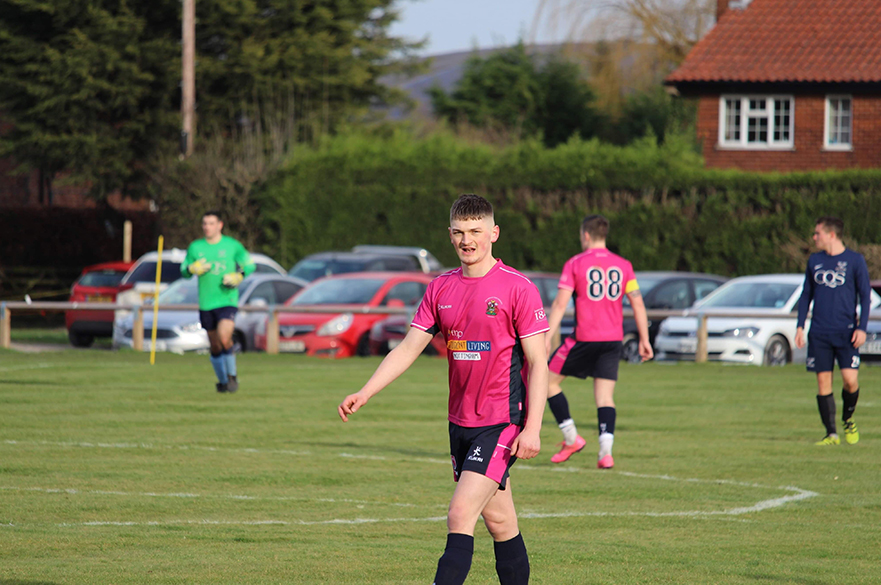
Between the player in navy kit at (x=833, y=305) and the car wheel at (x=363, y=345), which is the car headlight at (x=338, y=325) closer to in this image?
the car wheel at (x=363, y=345)

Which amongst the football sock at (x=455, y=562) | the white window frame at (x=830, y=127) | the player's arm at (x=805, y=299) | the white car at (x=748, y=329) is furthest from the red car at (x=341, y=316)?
the white window frame at (x=830, y=127)

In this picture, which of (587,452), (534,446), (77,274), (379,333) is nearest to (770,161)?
(379,333)

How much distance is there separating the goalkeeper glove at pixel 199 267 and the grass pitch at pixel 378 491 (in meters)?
1.53

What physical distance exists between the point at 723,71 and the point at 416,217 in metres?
9.88

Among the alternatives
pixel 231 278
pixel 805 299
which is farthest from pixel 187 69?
pixel 805 299

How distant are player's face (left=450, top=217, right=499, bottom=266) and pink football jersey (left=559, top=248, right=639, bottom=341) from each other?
204 inches

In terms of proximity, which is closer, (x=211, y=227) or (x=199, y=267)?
(x=199, y=267)

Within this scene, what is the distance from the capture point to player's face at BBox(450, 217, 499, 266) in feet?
18.1

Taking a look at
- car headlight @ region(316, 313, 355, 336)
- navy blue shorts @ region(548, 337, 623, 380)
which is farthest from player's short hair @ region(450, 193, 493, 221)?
car headlight @ region(316, 313, 355, 336)

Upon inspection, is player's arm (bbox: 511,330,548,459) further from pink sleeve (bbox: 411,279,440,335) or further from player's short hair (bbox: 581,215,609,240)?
player's short hair (bbox: 581,215,609,240)

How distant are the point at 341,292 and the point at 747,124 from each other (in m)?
17.8

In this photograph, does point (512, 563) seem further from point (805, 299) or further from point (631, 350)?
point (631, 350)

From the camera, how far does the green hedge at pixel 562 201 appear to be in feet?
98.3

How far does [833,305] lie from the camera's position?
38.7 feet
